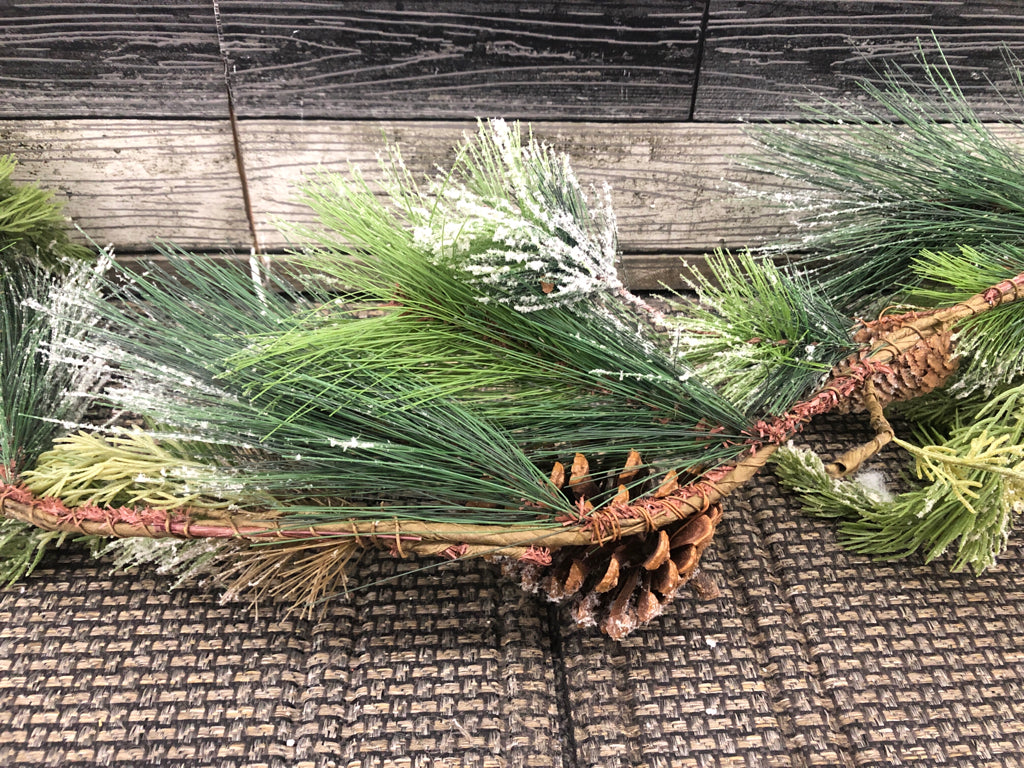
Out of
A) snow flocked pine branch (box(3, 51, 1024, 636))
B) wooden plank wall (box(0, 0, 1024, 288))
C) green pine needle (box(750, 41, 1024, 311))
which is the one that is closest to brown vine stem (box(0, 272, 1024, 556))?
snow flocked pine branch (box(3, 51, 1024, 636))

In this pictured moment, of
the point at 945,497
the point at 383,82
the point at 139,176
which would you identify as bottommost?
the point at 945,497

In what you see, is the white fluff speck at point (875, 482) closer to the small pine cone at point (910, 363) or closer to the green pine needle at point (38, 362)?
the small pine cone at point (910, 363)

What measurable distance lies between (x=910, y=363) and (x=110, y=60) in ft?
2.75

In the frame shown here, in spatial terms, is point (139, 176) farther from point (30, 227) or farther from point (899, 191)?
point (899, 191)

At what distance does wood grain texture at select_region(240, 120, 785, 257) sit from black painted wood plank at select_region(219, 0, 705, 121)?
0.02 metres

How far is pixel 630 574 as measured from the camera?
55 cm

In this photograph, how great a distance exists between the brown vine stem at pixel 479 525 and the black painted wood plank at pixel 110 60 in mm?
444

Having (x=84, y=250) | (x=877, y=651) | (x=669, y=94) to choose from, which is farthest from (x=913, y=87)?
(x=84, y=250)

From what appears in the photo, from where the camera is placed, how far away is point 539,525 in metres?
0.52

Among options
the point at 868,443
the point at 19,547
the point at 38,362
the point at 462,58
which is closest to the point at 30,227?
the point at 38,362

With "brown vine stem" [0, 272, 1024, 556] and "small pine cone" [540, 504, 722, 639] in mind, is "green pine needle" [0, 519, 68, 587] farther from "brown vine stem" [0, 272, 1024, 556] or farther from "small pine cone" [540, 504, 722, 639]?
"small pine cone" [540, 504, 722, 639]

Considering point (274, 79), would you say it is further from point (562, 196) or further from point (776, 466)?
point (776, 466)

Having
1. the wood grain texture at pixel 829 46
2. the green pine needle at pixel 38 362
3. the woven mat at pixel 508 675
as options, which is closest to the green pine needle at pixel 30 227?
the green pine needle at pixel 38 362

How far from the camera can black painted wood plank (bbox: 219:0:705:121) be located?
734mm
